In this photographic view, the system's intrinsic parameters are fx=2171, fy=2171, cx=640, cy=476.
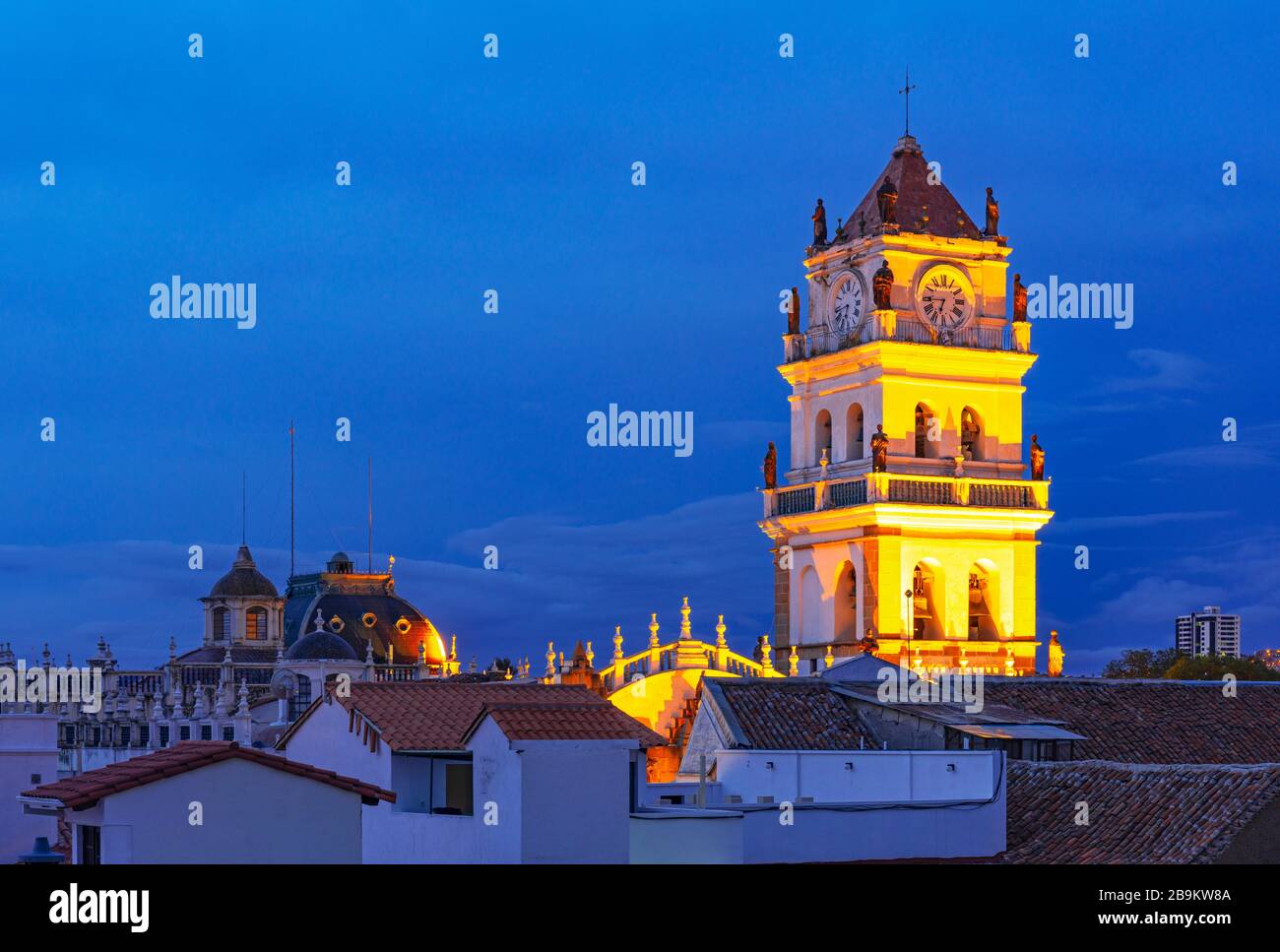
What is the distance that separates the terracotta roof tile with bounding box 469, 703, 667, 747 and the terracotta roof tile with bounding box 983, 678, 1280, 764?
67.1 feet

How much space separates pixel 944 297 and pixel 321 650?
42.6m

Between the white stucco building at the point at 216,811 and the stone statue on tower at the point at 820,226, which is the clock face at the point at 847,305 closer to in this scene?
the stone statue on tower at the point at 820,226

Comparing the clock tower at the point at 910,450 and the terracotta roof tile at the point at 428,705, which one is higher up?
the clock tower at the point at 910,450

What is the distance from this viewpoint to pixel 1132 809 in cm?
3694

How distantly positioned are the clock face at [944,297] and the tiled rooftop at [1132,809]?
37297mm

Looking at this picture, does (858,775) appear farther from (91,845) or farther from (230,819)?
(91,845)

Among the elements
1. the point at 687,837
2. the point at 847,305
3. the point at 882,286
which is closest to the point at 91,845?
the point at 687,837

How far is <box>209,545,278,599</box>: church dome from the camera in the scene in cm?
13400

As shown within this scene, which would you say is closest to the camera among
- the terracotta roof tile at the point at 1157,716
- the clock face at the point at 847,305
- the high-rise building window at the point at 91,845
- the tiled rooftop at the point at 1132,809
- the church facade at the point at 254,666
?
the high-rise building window at the point at 91,845

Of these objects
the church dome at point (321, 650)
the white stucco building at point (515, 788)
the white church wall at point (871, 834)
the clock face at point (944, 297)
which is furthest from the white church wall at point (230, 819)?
the church dome at point (321, 650)

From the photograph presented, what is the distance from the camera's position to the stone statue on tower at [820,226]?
79.3m

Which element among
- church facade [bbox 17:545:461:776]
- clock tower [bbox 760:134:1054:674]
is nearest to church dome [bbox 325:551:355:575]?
church facade [bbox 17:545:461:776]
